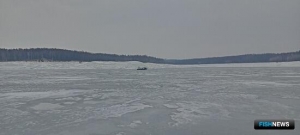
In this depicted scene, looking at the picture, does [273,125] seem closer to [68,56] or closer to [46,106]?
[46,106]

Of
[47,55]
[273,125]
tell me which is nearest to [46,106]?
[273,125]

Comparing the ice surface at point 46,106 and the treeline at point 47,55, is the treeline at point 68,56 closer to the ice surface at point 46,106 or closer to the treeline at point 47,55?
the treeline at point 47,55

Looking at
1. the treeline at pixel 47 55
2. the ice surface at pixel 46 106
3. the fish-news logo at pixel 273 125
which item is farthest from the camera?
the treeline at pixel 47 55

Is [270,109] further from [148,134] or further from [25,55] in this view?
[25,55]

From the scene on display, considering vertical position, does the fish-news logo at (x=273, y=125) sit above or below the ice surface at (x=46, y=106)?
above

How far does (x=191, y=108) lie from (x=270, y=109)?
2.02m

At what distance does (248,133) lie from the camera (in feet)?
12.1

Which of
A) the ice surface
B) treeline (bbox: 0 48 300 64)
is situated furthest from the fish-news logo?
treeline (bbox: 0 48 300 64)

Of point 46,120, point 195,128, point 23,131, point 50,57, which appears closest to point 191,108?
point 195,128

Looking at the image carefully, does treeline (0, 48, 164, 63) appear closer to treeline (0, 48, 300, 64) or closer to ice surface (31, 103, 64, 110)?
treeline (0, 48, 300, 64)

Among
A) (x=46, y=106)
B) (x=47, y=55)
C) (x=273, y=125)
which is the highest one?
(x=47, y=55)

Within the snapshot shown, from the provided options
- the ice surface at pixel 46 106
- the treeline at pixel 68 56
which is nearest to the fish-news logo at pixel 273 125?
the ice surface at pixel 46 106

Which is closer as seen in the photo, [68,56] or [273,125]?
[273,125]

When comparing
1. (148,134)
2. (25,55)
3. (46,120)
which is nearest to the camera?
(148,134)
